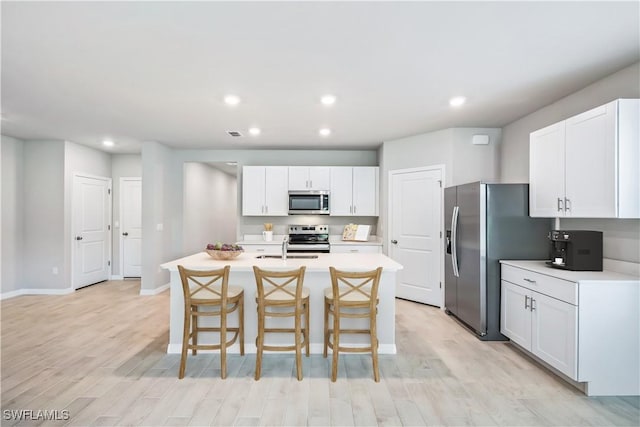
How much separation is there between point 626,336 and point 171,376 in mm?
3512

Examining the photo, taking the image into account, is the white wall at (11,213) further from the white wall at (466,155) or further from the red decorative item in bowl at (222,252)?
the white wall at (466,155)

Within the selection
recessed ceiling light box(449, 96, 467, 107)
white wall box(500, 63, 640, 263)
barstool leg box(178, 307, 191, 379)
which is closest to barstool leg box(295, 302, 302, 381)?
barstool leg box(178, 307, 191, 379)

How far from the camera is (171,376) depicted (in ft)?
9.00

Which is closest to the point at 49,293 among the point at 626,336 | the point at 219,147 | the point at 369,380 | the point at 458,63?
the point at 219,147

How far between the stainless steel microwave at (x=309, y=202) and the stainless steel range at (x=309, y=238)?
365mm

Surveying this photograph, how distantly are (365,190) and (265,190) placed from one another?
171cm

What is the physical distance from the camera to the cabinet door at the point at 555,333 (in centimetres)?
247

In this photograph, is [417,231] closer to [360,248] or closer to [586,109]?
[360,248]

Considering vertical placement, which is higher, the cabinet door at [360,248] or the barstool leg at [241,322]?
the cabinet door at [360,248]

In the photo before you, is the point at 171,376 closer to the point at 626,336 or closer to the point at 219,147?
the point at 626,336

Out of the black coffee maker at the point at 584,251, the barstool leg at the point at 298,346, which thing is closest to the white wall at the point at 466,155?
the black coffee maker at the point at 584,251

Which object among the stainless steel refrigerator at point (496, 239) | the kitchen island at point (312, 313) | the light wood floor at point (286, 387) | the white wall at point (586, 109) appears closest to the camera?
the light wood floor at point (286, 387)

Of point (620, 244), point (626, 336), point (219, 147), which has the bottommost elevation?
point (626, 336)

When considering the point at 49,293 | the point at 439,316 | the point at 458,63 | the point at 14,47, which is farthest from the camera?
the point at 49,293
